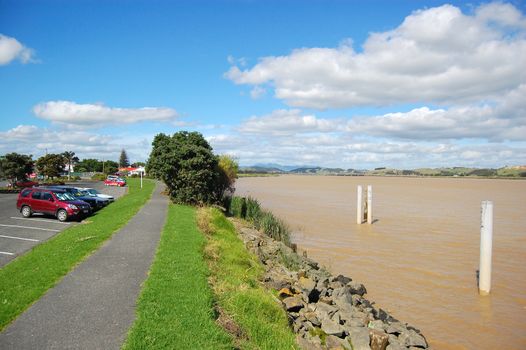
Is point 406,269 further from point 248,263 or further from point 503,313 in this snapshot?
point 248,263

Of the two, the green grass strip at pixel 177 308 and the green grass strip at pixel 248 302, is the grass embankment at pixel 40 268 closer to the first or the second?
the green grass strip at pixel 177 308

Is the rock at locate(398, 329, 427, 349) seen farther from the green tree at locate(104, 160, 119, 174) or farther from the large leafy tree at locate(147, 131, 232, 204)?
the green tree at locate(104, 160, 119, 174)

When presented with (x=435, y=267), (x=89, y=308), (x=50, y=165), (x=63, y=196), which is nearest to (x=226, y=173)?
(x=63, y=196)

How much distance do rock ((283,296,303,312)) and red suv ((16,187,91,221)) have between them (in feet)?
53.6

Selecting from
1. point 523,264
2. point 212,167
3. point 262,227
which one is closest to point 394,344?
point 523,264

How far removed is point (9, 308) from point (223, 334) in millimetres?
4369

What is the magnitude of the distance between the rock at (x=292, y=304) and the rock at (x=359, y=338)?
1.47 m

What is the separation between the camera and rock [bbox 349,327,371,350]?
8.76 m

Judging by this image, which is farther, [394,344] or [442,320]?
[442,320]

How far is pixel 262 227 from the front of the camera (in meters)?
23.0

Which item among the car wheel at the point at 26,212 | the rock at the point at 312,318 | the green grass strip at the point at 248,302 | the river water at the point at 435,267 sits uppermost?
the car wheel at the point at 26,212

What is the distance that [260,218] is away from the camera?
24.7 metres

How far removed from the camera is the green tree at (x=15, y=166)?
4707cm

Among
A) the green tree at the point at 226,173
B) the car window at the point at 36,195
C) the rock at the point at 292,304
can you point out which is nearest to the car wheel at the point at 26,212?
the car window at the point at 36,195
